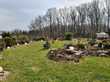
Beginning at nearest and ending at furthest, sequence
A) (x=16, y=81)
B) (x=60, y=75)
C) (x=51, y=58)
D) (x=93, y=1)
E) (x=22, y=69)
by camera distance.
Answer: (x=16, y=81), (x=60, y=75), (x=22, y=69), (x=51, y=58), (x=93, y=1)

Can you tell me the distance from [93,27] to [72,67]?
2556 inches

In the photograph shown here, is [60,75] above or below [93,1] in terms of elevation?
below

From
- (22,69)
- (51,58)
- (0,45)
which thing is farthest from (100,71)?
(0,45)

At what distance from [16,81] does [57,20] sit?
77577 mm

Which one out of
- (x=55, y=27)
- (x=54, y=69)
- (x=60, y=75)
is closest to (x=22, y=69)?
(x=54, y=69)

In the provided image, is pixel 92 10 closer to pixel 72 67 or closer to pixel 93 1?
pixel 93 1

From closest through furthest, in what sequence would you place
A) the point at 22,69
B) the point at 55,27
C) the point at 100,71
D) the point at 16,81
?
the point at 16,81 → the point at 100,71 → the point at 22,69 → the point at 55,27

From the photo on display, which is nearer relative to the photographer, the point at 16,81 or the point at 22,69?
the point at 16,81

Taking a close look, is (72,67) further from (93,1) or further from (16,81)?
(93,1)

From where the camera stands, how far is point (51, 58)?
60.4ft

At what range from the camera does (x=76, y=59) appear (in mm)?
17000

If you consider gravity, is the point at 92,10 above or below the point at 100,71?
above

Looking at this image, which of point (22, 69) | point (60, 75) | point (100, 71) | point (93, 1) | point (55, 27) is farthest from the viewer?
point (55, 27)

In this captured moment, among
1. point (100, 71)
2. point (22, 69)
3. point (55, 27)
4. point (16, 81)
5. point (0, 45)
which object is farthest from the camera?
point (55, 27)
